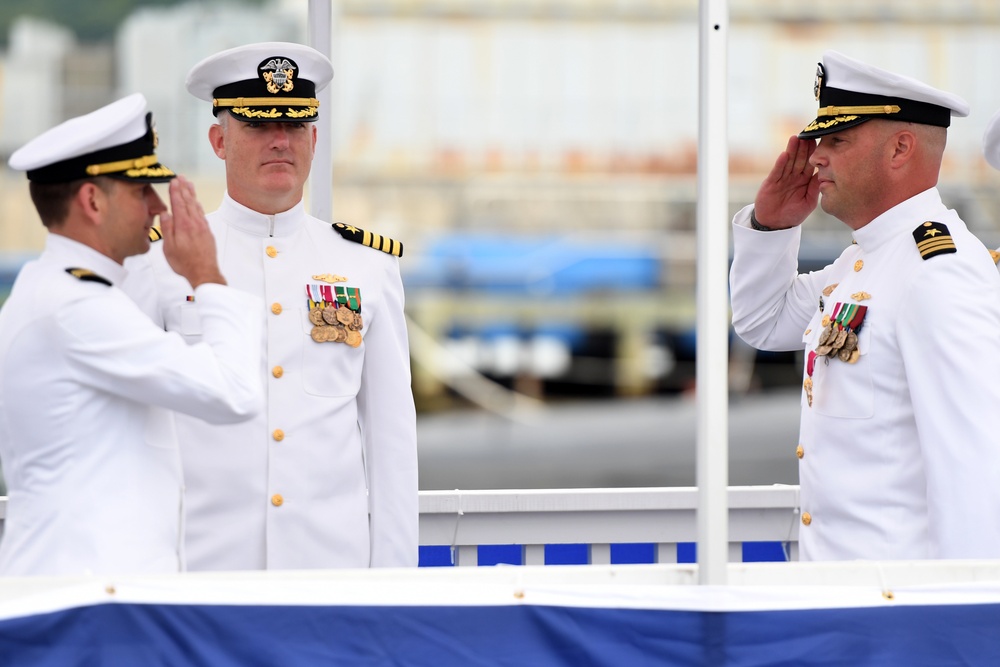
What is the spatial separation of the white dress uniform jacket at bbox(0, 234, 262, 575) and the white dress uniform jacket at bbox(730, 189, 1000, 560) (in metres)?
1.28

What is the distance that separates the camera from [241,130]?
3.19 metres

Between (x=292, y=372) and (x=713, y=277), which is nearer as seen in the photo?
(x=713, y=277)

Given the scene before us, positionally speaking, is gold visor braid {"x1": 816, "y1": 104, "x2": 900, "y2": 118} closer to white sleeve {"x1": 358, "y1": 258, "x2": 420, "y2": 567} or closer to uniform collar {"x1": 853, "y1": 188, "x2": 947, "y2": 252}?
uniform collar {"x1": 853, "y1": 188, "x2": 947, "y2": 252}

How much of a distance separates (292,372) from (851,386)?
120 cm

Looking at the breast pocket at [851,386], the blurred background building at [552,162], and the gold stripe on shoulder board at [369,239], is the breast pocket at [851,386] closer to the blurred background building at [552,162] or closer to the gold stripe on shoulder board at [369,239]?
the gold stripe on shoulder board at [369,239]

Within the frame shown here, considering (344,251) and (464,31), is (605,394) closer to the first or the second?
(464,31)

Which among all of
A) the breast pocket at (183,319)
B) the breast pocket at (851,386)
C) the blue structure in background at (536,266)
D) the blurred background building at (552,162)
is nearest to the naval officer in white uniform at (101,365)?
the breast pocket at (183,319)

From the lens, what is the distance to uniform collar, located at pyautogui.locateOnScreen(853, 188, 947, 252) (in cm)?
310

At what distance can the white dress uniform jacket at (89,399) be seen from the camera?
2330 mm

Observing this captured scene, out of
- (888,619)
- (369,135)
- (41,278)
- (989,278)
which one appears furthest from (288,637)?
(369,135)

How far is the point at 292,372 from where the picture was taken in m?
3.17

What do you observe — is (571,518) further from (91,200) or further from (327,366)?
(91,200)

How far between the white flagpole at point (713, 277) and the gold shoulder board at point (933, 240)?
0.89 metres

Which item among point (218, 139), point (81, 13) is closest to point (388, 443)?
point (218, 139)
